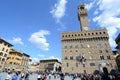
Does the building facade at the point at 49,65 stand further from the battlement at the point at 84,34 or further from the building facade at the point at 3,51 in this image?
the building facade at the point at 3,51

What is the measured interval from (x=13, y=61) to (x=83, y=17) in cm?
4299

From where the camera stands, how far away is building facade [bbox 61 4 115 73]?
4803cm

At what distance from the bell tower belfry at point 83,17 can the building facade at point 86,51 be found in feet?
3.08

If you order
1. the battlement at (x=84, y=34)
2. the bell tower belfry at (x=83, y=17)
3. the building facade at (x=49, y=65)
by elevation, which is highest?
A: the bell tower belfry at (x=83, y=17)

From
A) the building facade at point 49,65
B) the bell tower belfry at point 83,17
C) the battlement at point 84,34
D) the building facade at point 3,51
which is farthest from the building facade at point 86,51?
the building facade at point 3,51

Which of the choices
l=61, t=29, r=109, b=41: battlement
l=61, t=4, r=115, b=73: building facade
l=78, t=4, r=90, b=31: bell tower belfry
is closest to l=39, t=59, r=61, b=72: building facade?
l=61, t=4, r=115, b=73: building facade

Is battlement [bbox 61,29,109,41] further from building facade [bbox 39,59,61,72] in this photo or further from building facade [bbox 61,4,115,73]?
building facade [bbox 39,59,61,72]

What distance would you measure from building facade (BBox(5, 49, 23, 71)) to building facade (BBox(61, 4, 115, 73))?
24579 mm

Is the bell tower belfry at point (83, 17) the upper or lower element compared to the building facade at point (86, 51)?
upper

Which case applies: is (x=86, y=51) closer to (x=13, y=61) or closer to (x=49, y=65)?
(x=49, y=65)

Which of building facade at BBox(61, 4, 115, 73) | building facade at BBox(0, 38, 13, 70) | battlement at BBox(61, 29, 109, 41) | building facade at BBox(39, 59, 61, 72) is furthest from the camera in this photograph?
building facade at BBox(39, 59, 61, 72)

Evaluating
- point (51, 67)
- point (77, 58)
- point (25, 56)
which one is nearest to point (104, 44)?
point (77, 58)

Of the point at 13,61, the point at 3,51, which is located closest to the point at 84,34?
the point at 13,61

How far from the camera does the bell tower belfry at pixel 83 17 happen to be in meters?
57.7
